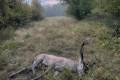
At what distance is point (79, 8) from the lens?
15469mm

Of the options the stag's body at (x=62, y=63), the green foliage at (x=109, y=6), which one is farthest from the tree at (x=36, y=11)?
the stag's body at (x=62, y=63)

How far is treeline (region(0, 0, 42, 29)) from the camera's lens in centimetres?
746

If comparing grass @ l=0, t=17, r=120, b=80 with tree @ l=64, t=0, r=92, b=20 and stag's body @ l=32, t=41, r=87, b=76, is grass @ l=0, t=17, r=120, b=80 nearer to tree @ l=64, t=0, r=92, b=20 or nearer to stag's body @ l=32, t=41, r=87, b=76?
stag's body @ l=32, t=41, r=87, b=76

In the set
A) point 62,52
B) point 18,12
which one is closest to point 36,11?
point 18,12

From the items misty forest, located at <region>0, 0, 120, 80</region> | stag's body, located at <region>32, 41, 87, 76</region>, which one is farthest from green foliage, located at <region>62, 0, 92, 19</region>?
stag's body, located at <region>32, 41, 87, 76</region>

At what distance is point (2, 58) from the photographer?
625 centimetres

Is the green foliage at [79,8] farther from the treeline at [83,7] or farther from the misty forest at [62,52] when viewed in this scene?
the misty forest at [62,52]

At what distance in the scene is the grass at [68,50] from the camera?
5.08 m

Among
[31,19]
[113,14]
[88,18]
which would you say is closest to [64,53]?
[113,14]

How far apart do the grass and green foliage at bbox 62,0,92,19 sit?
14.5 feet

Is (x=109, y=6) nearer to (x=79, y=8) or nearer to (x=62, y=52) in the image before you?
(x=62, y=52)

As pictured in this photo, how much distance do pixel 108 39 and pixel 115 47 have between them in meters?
0.91

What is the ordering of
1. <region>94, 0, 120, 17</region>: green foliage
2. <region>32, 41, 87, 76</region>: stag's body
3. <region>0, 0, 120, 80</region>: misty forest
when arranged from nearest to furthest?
<region>32, 41, 87, 76</region>: stag's body < <region>0, 0, 120, 80</region>: misty forest < <region>94, 0, 120, 17</region>: green foliage

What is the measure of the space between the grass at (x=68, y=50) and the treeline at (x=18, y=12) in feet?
2.17
